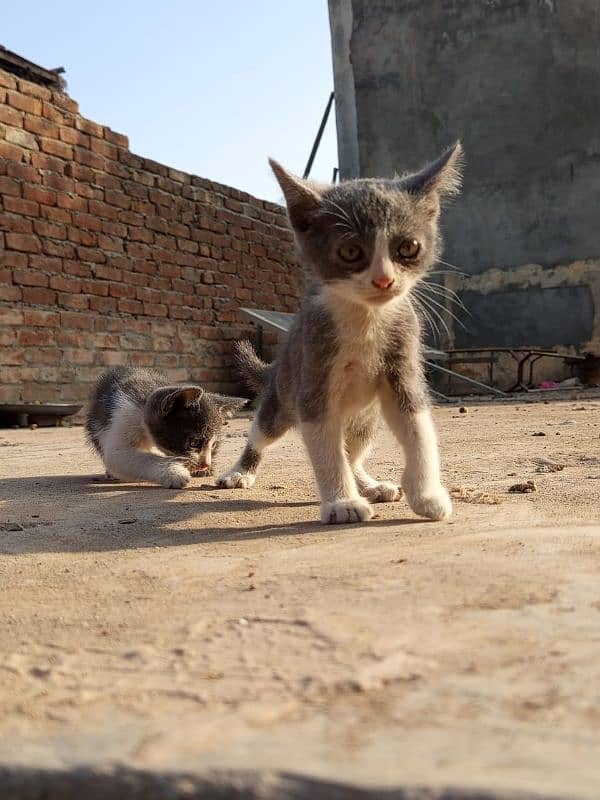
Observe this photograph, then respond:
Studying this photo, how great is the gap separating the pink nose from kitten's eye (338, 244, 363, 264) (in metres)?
0.13

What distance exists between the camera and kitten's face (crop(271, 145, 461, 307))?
2498 mm

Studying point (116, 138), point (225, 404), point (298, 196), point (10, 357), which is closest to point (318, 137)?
point (116, 138)

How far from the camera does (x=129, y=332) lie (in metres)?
9.30

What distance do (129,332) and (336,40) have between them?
308 inches

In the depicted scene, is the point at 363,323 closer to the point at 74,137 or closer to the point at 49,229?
the point at 49,229

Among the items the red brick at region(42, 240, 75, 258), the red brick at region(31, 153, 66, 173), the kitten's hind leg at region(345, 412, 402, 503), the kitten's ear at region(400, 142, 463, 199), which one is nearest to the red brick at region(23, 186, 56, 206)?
the red brick at region(31, 153, 66, 173)

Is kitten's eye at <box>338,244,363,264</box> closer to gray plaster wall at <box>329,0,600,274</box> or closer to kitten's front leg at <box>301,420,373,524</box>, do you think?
kitten's front leg at <box>301,420,373,524</box>

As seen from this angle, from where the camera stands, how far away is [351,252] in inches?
99.8

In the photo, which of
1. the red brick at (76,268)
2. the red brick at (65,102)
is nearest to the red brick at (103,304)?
the red brick at (76,268)

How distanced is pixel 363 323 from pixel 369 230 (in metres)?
0.33

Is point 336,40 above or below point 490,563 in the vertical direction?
above

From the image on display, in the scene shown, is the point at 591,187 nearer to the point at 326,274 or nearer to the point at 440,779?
the point at 326,274

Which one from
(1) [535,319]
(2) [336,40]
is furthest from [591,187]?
(2) [336,40]

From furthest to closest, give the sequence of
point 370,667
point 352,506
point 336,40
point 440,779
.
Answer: point 336,40
point 352,506
point 370,667
point 440,779
